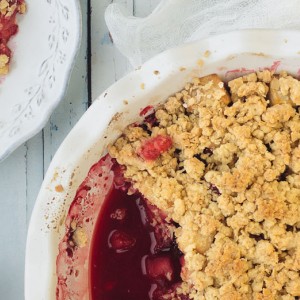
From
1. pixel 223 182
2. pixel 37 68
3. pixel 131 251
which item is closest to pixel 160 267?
pixel 131 251

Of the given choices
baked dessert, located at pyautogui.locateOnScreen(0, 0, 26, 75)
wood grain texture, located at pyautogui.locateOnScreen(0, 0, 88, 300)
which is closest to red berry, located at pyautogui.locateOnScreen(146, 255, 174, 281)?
wood grain texture, located at pyautogui.locateOnScreen(0, 0, 88, 300)

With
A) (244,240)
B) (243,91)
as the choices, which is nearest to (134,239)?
(244,240)

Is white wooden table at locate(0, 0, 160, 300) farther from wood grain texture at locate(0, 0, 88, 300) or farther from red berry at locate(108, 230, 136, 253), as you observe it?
red berry at locate(108, 230, 136, 253)

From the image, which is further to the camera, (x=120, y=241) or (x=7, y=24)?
(x=7, y=24)

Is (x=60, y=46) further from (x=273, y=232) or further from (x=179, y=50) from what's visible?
(x=273, y=232)

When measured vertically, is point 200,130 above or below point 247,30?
below

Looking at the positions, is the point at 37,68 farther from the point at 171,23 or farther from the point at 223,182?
the point at 223,182
